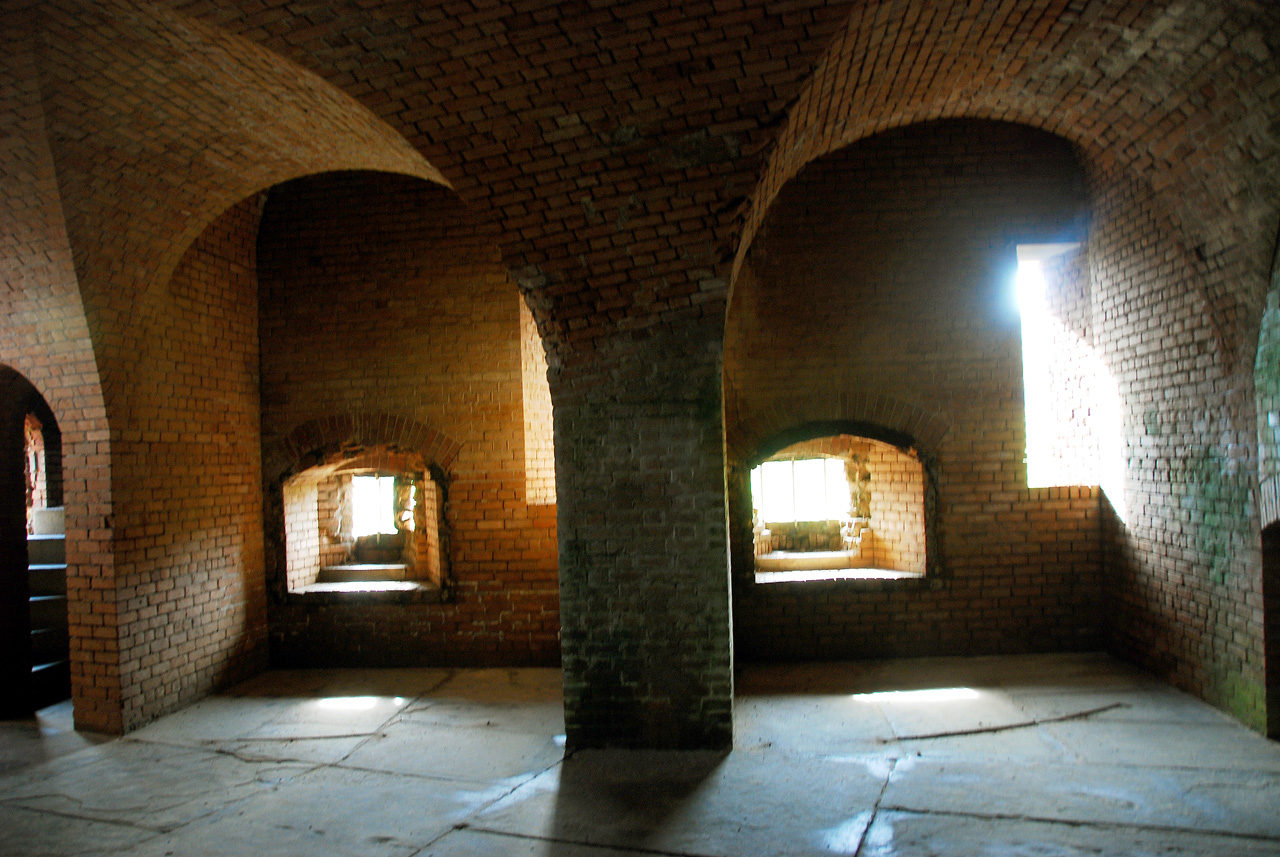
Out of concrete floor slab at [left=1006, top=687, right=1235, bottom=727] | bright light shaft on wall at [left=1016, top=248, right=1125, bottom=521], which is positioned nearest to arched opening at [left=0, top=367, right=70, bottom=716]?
concrete floor slab at [left=1006, top=687, right=1235, bottom=727]

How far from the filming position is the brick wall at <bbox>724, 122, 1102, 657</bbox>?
6219 millimetres

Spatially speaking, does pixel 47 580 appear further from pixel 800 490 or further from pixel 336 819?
pixel 800 490

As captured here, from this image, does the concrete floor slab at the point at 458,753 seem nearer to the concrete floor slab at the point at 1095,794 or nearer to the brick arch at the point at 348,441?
the concrete floor slab at the point at 1095,794

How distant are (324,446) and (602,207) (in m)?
3.83

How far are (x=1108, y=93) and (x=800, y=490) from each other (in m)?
3.88

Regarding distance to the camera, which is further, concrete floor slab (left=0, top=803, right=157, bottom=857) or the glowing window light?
the glowing window light

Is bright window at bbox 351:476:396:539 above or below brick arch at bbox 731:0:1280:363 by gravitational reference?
below

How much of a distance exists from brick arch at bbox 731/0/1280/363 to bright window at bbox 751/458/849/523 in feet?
9.25

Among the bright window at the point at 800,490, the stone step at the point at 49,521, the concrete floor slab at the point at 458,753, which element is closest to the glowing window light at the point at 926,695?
the bright window at the point at 800,490

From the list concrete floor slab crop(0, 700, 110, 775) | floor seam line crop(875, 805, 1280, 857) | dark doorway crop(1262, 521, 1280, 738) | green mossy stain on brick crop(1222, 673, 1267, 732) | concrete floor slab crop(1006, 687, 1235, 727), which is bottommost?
floor seam line crop(875, 805, 1280, 857)

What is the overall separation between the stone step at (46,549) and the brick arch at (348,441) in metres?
2.28

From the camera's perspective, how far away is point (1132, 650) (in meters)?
5.86

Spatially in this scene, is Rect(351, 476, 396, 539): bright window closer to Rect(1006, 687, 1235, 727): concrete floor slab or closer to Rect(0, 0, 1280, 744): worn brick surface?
Rect(0, 0, 1280, 744): worn brick surface

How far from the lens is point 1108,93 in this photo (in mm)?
4621
